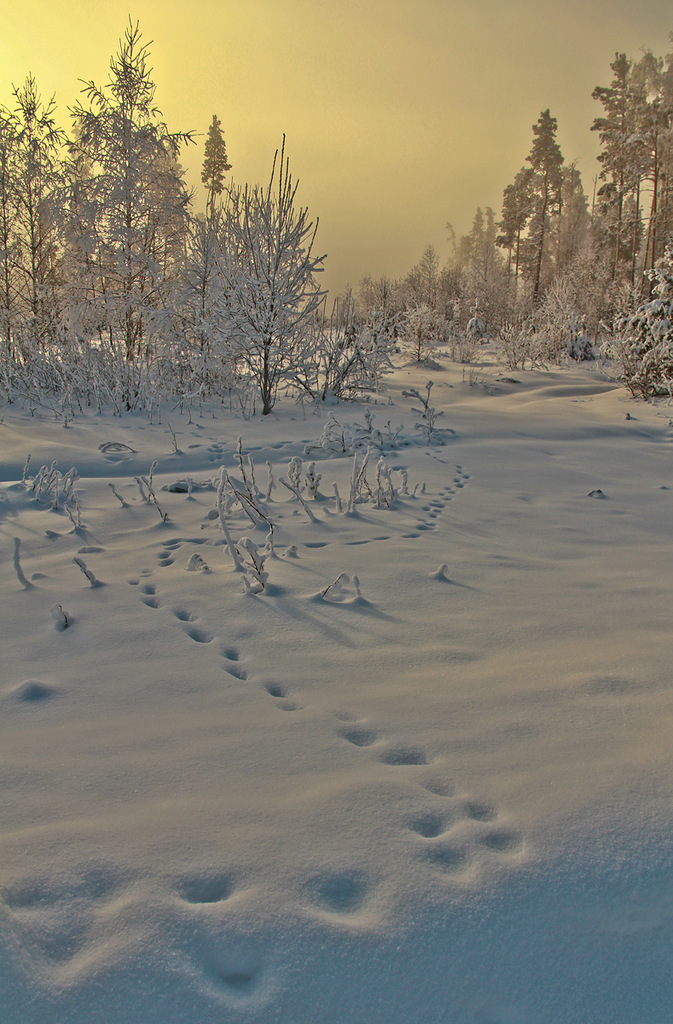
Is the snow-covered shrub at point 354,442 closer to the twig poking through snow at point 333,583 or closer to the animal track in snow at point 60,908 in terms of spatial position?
the twig poking through snow at point 333,583

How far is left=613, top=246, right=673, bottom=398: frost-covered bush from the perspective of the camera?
401 inches

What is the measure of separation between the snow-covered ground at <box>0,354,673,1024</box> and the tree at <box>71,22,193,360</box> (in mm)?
9943

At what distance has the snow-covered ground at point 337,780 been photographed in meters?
1.01

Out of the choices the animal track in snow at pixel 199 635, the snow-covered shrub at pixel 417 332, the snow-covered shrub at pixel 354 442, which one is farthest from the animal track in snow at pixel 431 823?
the snow-covered shrub at pixel 417 332

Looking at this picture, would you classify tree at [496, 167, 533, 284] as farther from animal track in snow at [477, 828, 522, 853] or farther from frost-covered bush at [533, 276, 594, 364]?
animal track in snow at [477, 828, 522, 853]

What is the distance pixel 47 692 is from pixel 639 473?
5499mm

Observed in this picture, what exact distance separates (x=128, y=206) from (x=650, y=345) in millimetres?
10446

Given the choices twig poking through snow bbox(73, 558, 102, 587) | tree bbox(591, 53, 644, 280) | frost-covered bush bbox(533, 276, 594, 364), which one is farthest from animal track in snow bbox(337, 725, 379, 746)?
tree bbox(591, 53, 644, 280)

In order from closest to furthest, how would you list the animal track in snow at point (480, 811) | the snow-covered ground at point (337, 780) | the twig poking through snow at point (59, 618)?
the snow-covered ground at point (337, 780), the animal track in snow at point (480, 811), the twig poking through snow at point (59, 618)

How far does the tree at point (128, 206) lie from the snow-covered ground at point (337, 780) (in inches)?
391

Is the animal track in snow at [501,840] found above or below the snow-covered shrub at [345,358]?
below

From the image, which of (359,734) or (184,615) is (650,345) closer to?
(184,615)

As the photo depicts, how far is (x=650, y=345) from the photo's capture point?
10.6m

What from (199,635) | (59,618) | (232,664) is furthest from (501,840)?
(59,618)
